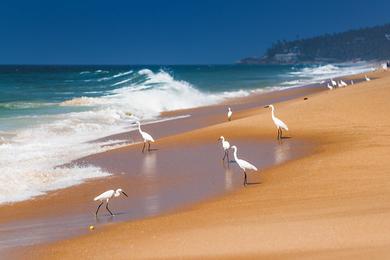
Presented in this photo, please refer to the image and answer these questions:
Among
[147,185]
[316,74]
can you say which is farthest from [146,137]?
[316,74]

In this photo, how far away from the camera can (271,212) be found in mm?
8742

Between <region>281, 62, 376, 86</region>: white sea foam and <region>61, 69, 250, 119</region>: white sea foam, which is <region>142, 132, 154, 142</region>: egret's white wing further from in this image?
→ <region>281, 62, 376, 86</region>: white sea foam

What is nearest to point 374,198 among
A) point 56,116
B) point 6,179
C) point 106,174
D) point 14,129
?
point 106,174

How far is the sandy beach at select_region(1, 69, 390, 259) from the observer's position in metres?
7.15

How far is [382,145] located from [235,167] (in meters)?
2.93

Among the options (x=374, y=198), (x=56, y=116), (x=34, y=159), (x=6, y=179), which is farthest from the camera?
(x=56, y=116)

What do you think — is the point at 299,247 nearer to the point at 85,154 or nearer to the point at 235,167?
the point at 235,167

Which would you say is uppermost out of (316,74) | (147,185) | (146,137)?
(316,74)

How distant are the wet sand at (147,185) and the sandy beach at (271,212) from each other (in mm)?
58

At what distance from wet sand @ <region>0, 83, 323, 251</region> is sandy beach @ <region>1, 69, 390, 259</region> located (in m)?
0.06

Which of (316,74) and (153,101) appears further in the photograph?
(316,74)

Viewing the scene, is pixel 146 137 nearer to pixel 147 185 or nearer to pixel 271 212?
pixel 147 185

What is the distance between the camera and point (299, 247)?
6.98m

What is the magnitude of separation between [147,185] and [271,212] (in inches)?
143
